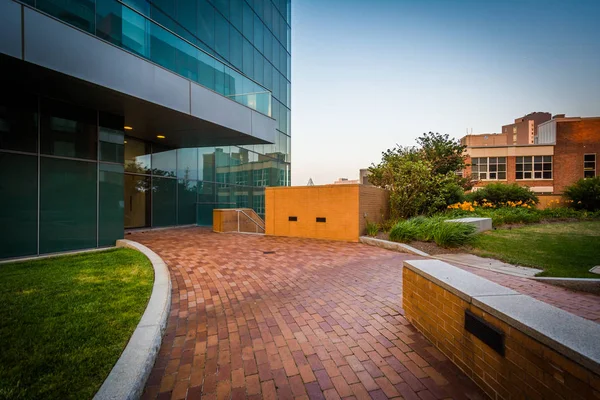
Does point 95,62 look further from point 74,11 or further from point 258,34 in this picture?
point 258,34

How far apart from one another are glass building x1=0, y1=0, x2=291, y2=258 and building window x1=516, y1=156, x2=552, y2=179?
36.3 metres

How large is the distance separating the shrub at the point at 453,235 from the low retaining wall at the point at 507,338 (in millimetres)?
5949

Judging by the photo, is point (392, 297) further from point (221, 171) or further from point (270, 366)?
point (221, 171)

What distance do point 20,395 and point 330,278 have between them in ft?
15.3

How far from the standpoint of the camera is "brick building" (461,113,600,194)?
3291cm

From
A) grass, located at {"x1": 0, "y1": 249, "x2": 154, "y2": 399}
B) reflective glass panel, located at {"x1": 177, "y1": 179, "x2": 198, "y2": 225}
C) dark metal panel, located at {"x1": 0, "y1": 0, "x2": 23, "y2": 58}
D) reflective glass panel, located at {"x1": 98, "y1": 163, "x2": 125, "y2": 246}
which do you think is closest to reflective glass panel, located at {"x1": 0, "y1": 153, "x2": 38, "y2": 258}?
grass, located at {"x1": 0, "y1": 249, "x2": 154, "y2": 399}

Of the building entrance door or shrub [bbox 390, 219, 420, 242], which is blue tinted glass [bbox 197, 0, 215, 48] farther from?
shrub [bbox 390, 219, 420, 242]

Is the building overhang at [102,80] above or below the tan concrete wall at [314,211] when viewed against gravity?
above

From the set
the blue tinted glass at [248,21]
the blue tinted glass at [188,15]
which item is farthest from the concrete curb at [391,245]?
the blue tinted glass at [248,21]

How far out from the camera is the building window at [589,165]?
108 feet

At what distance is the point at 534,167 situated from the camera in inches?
→ 1318

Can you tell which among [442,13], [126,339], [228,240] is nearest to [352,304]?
[126,339]

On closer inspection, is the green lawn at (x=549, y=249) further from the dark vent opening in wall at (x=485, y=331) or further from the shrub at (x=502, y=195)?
the shrub at (x=502, y=195)

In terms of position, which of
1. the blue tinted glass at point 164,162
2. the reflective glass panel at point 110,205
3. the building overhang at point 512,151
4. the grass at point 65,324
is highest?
the building overhang at point 512,151
